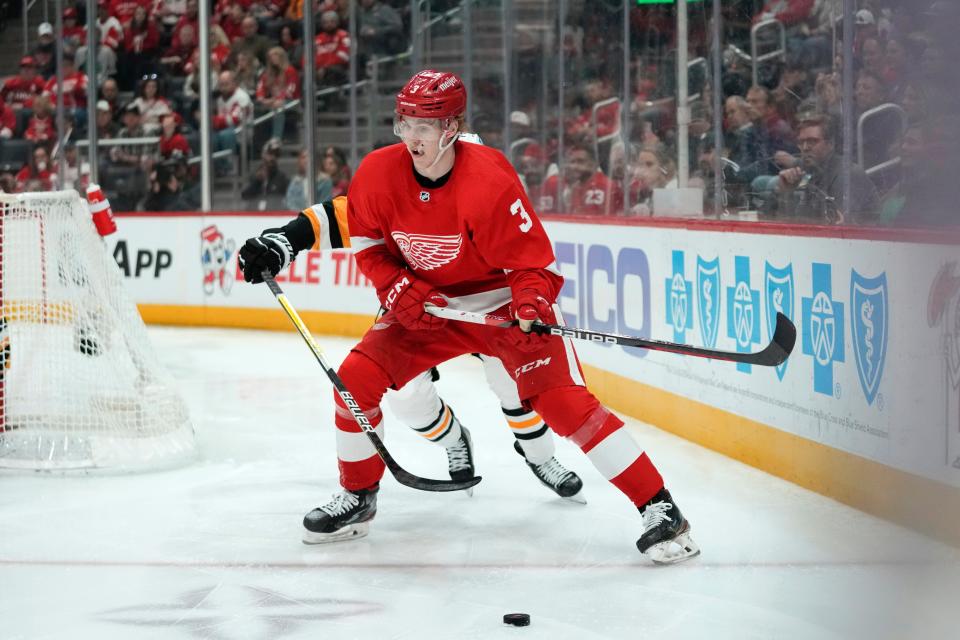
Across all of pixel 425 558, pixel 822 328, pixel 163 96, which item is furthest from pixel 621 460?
pixel 163 96

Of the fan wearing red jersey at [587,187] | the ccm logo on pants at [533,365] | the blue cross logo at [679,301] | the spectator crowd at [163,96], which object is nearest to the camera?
the ccm logo on pants at [533,365]

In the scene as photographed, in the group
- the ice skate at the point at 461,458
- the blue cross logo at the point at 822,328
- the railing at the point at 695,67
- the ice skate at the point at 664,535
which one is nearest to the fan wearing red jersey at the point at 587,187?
the railing at the point at 695,67

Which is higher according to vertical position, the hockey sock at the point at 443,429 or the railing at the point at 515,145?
the railing at the point at 515,145

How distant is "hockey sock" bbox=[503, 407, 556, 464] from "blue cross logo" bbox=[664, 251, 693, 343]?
1.09m

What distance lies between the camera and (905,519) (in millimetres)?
3191

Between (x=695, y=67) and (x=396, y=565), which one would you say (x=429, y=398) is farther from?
(x=695, y=67)

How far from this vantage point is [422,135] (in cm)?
294

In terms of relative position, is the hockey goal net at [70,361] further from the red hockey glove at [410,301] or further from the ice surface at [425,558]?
the red hockey glove at [410,301]

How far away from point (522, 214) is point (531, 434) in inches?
32.9

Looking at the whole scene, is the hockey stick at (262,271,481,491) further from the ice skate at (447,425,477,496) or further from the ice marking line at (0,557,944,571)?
the ice skate at (447,425,477,496)

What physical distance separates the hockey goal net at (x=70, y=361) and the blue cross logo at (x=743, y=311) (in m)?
1.87

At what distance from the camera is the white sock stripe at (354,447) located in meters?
3.18

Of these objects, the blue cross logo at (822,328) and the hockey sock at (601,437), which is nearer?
the hockey sock at (601,437)

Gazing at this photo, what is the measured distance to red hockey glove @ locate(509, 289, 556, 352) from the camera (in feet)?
9.62
